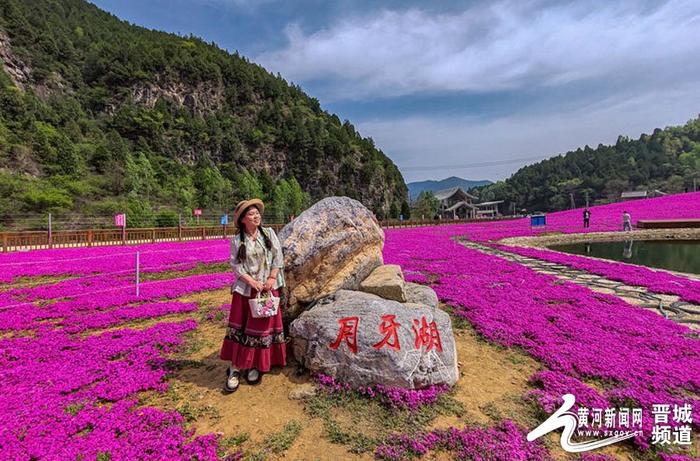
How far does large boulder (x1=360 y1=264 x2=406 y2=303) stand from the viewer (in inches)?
163

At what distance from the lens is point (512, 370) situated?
156 inches

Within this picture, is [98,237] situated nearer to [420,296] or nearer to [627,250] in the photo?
[420,296]

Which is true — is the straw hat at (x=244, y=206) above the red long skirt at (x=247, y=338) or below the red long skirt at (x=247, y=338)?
above

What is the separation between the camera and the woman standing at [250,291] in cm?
345

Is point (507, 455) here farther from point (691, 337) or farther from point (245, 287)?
point (691, 337)

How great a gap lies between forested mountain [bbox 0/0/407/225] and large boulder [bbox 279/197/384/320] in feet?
90.1

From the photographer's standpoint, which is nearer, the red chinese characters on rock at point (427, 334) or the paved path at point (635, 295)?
the red chinese characters on rock at point (427, 334)

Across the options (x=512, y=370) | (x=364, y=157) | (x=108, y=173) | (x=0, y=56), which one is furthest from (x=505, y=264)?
(x=0, y=56)

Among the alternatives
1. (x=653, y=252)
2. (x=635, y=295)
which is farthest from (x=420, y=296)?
(x=653, y=252)

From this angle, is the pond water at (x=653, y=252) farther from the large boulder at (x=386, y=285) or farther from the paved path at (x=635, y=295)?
the large boulder at (x=386, y=285)

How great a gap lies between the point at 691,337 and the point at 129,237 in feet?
84.3

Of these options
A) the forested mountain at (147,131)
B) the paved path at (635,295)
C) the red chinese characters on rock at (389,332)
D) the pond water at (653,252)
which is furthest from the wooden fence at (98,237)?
the pond water at (653,252)

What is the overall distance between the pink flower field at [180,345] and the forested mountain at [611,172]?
283 ft

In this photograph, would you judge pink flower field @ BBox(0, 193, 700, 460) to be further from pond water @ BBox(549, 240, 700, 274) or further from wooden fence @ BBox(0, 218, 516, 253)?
wooden fence @ BBox(0, 218, 516, 253)
